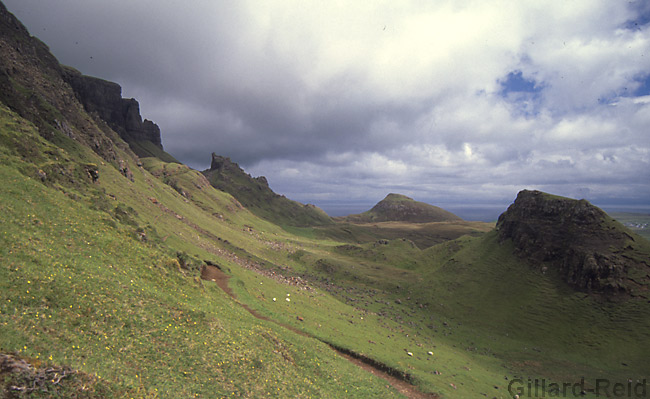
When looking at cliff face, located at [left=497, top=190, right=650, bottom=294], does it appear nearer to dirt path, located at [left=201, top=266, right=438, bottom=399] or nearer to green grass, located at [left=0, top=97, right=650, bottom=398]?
green grass, located at [left=0, top=97, right=650, bottom=398]

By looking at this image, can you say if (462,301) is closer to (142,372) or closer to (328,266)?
(328,266)

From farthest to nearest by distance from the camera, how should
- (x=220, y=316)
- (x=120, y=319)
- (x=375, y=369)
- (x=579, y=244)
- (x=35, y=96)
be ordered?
(x=579, y=244) < (x=35, y=96) < (x=375, y=369) < (x=220, y=316) < (x=120, y=319)

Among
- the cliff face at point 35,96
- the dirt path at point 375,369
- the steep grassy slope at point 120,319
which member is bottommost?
the dirt path at point 375,369

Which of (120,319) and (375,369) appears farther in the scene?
(375,369)

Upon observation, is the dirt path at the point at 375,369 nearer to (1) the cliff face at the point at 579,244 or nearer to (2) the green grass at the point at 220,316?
(2) the green grass at the point at 220,316

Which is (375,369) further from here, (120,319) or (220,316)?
(120,319)

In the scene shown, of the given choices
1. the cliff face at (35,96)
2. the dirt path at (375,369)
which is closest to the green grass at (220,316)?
the dirt path at (375,369)

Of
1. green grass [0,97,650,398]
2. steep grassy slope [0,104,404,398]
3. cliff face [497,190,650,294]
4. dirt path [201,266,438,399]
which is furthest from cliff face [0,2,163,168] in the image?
cliff face [497,190,650,294]

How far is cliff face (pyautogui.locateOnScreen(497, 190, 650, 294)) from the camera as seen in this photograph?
58688mm

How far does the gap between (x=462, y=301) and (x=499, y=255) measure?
21.6m

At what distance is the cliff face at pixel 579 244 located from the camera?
5869 cm

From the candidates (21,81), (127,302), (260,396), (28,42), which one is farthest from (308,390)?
(28,42)

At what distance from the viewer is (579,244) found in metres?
66.7

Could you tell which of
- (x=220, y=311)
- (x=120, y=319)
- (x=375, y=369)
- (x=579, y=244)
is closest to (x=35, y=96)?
(x=220, y=311)
